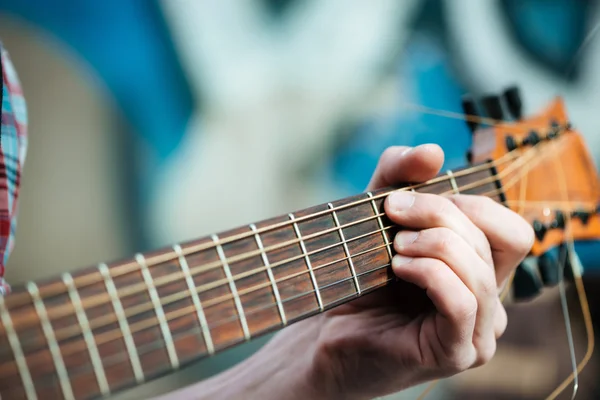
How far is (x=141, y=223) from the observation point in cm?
121

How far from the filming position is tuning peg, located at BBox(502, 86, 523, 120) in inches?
32.6

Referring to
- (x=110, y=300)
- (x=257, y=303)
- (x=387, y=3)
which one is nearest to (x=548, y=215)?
(x=257, y=303)

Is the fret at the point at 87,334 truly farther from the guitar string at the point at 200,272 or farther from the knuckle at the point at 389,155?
the knuckle at the point at 389,155

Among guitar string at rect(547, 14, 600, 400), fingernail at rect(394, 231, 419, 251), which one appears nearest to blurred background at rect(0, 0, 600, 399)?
guitar string at rect(547, 14, 600, 400)

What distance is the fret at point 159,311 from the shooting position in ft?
1.36

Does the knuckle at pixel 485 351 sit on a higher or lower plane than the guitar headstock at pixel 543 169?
lower

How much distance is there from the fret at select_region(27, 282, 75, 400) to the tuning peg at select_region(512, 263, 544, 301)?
62 centimetres

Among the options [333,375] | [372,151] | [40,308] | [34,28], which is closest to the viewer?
[40,308]

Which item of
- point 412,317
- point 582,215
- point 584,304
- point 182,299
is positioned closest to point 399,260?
point 412,317

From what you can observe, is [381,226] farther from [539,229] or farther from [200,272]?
[539,229]

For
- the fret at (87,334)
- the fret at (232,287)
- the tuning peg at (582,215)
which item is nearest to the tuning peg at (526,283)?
the tuning peg at (582,215)

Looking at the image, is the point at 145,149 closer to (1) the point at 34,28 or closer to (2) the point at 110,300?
(1) the point at 34,28

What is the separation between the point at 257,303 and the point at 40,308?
0.17 m

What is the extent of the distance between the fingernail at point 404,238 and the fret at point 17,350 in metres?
0.34
